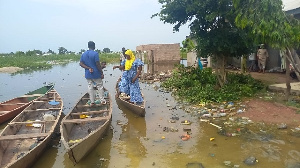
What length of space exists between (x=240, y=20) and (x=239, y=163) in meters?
4.05

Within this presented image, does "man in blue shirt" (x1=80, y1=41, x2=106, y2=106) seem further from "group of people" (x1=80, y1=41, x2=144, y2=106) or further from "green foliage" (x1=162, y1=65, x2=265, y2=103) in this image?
"green foliage" (x1=162, y1=65, x2=265, y2=103)

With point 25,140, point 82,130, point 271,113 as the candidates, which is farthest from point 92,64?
point 271,113

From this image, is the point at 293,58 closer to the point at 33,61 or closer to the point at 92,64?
the point at 92,64

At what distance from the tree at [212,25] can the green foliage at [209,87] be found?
659 mm

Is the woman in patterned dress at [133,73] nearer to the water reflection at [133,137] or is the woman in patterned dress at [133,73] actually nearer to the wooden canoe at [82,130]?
the water reflection at [133,137]

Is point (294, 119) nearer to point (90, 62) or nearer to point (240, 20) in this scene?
point (240, 20)

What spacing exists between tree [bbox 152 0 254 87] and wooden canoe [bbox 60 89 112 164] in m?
3.98

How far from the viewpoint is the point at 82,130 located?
6.27 meters

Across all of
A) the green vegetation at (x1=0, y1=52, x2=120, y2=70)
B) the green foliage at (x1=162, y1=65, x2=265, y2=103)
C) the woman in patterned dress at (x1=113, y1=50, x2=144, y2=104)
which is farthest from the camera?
the green vegetation at (x1=0, y1=52, x2=120, y2=70)

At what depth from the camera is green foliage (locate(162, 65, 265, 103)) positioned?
8.74 m

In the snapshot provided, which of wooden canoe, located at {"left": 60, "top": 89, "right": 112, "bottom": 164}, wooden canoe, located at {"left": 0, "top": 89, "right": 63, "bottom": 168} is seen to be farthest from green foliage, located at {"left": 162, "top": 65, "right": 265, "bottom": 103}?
wooden canoe, located at {"left": 0, "top": 89, "right": 63, "bottom": 168}

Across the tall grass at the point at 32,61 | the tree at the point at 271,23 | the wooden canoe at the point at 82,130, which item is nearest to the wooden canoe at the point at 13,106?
the wooden canoe at the point at 82,130

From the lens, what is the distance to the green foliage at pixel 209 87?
344 inches

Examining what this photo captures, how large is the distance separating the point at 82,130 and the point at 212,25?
5.80 metres
